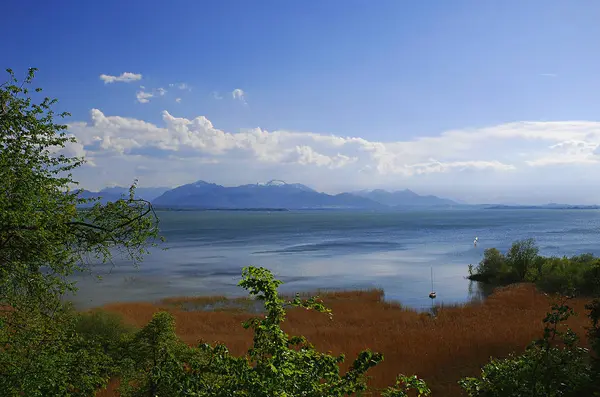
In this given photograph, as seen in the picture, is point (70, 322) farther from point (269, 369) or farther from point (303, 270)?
point (303, 270)

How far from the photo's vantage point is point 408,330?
2655 cm

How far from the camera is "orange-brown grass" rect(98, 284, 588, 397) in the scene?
18.3 meters

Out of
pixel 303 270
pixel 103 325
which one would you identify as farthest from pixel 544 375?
pixel 303 270

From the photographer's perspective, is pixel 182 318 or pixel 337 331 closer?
pixel 337 331

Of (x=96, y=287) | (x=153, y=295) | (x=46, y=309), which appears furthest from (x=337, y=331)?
(x=96, y=287)

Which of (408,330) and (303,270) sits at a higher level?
(408,330)

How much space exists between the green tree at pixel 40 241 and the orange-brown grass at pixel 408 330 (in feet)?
21.1

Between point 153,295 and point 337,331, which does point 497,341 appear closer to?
point 337,331

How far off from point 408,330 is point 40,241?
73.4 feet

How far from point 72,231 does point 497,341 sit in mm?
19017

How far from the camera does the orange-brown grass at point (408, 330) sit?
18344mm

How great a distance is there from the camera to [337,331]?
89.0 ft

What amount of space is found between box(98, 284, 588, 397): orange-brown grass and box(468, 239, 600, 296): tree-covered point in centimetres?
262

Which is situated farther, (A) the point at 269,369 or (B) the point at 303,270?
(B) the point at 303,270
